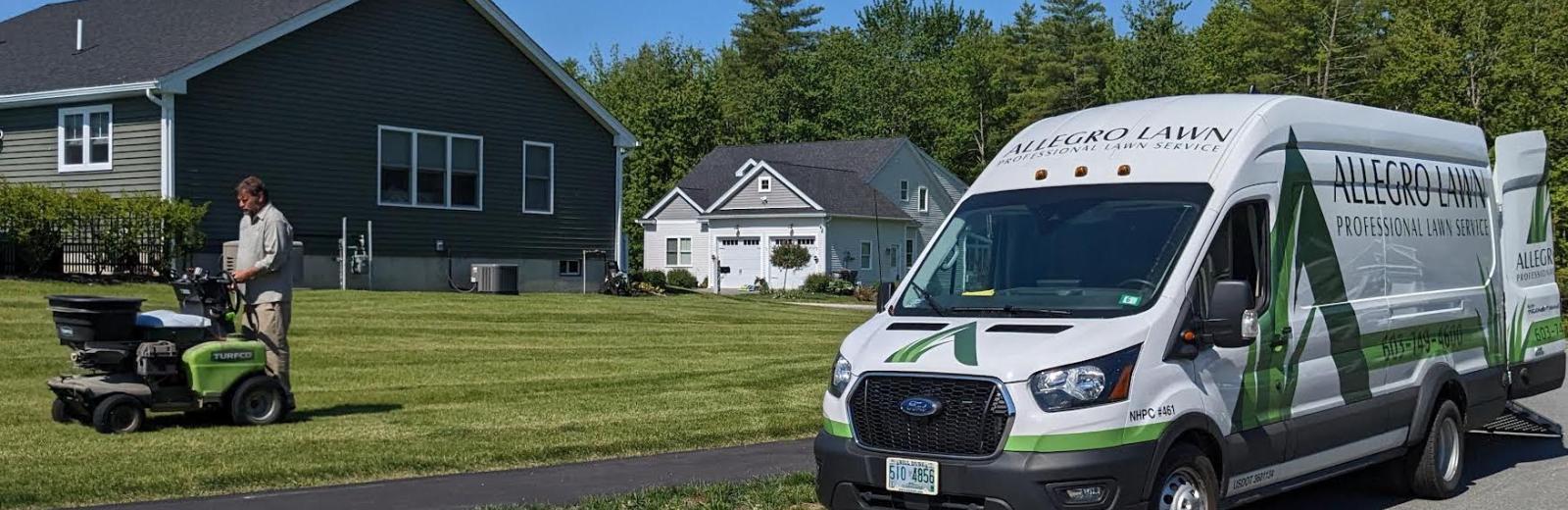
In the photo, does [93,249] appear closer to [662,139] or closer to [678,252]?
[678,252]

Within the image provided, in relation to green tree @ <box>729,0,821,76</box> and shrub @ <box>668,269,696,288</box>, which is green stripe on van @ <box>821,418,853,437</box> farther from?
green tree @ <box>729,0,821,76</box>

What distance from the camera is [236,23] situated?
85.9ft

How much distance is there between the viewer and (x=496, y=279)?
27.5 m

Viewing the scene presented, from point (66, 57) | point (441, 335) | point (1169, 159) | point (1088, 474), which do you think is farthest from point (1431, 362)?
point (66, 57)

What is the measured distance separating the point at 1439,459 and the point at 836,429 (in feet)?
15.2

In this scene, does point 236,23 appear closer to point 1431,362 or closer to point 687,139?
point 1431,362

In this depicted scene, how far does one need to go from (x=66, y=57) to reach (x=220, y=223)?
5.28 m

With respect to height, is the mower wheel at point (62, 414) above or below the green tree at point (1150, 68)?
below

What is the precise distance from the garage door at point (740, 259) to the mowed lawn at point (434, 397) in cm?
2710

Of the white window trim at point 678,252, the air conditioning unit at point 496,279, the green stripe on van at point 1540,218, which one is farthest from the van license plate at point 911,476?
the white window trim at point 678,252

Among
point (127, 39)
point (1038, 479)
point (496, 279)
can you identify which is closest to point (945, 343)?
point (1038, 479)

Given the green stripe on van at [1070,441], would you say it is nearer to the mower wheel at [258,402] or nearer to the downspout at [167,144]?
the mower wheel at [258,402]

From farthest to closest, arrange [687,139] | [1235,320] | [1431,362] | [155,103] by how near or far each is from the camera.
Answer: [687,139]
[155,103]
[1431,362]
[1235,320]

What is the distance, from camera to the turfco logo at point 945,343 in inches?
283
